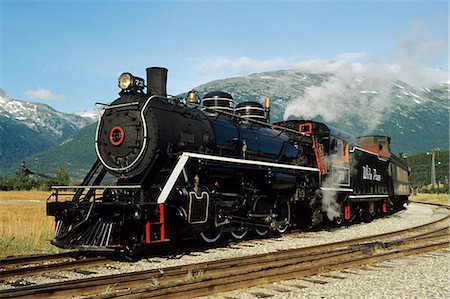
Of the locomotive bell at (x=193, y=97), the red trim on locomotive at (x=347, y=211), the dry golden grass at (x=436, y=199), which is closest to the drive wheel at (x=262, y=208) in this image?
the locomotive bell at (x=193, y=97)

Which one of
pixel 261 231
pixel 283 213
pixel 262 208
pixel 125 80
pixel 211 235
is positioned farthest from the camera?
pixel 283 213

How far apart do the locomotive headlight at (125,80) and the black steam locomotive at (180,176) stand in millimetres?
23

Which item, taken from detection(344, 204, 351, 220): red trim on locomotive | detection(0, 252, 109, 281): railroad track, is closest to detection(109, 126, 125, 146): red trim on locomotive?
detection(0, 252, 109, 281): railroad track

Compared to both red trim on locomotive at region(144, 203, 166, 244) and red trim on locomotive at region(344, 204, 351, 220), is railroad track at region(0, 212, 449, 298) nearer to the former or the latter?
red trim on locomotive at region(144, 203, 166, 244)

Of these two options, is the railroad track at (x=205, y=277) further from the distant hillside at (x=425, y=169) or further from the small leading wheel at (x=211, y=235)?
the distant hillside at (x=425, y=169)

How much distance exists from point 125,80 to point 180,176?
2.71 m

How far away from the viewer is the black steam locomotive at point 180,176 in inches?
368

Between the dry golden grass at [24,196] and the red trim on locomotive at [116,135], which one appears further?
the dry golden grass at [24,196]

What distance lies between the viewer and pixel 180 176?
33.1 feet

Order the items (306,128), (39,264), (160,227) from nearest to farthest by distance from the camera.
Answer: (39,264), (160,227), (306,128)

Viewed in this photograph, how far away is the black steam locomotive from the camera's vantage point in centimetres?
936

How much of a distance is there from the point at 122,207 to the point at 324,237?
24.4ft

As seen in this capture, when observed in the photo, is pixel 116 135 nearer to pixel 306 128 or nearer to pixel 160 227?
pixel 160 227

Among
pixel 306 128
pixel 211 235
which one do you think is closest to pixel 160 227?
pixel 211 235
